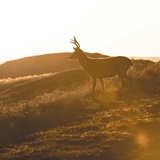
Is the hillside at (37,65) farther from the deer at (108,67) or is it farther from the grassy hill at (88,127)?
the grassy hill at (88,127)

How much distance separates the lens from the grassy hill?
8.76 meters

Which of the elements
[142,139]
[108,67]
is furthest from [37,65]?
[142,139]

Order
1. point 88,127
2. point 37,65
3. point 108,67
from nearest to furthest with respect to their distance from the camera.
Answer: point 88,127
point 108,67
point 37,65

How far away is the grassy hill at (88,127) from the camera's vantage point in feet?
28.7

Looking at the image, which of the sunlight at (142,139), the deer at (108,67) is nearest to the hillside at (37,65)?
the deer at (108,67)

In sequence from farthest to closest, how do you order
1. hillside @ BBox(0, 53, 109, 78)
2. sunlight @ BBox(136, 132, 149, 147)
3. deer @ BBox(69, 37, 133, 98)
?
hillside @ BBox(0, 53, 109, 78) → deer @ BBox(69, 37, 133, 98) → sunlight @ BBox(136, 132, 149, 147)

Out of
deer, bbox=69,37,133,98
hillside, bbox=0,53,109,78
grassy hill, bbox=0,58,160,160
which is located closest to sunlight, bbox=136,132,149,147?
grassy hill, bbox=0,58,160,160

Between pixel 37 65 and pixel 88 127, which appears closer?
pixel 88 127

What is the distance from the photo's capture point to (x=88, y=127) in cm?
1104

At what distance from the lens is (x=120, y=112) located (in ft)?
40.9

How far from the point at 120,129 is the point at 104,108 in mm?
3096

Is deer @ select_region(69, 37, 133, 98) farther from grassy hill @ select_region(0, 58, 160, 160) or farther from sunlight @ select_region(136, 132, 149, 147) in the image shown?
sunlight @ select_region(136, 132, 149, 147)

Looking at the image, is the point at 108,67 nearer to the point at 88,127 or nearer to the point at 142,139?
the point at 88,127

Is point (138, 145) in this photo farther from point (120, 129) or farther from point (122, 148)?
point (120, 129)
